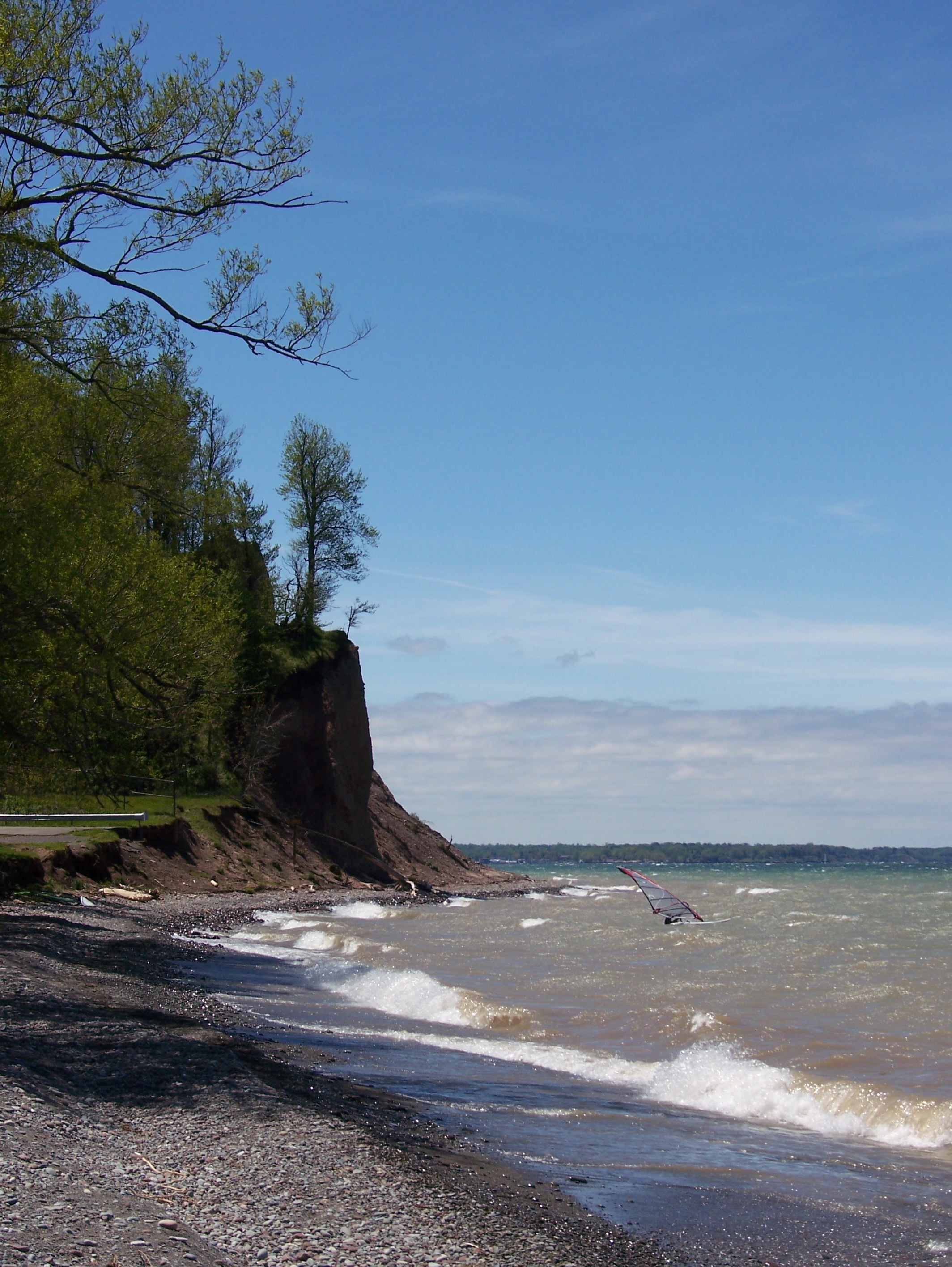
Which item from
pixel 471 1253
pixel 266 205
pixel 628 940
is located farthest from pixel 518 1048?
pixel 628 940

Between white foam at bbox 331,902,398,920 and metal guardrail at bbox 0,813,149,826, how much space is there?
7.05 meters

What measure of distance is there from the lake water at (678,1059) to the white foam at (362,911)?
6270 millimetres

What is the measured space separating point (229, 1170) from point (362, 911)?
31.7 m

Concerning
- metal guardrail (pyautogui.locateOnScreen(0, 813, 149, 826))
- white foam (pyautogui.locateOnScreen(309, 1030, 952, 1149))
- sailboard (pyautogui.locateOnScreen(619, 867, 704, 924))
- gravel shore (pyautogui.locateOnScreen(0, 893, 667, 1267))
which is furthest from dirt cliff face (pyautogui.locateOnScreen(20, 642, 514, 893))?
gravel shore (pyautogui.locateOnScreen(0, 893, 667, 1267))

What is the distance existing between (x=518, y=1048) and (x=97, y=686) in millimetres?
8100

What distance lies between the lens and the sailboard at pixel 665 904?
126ft

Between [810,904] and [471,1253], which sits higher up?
[471,1253]

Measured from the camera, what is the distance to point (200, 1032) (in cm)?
1068

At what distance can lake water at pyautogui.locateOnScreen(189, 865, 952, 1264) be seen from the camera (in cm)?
711

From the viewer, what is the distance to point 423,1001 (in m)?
16.0

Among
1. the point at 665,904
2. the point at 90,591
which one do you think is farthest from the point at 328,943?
the point at 665,904

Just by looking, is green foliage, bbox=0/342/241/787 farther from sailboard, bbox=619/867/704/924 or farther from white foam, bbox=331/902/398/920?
sailboard, bbox=619/867/704/924

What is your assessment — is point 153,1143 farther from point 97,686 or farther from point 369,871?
point 369,871

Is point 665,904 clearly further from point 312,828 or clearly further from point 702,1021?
point 702,1021
